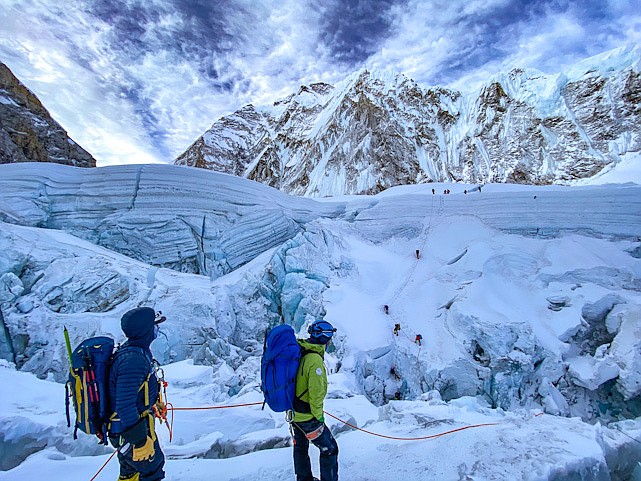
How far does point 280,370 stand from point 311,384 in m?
0.27

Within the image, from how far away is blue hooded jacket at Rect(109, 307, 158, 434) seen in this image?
91.7 inches

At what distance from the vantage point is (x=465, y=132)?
170ft

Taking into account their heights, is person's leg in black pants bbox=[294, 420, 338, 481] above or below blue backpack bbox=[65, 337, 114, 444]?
below

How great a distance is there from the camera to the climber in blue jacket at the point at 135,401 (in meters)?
2.34

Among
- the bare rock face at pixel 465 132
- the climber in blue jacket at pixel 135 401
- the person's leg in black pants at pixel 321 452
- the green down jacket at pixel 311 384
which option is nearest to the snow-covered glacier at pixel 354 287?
the person's leg in black pants at pixel 321 452

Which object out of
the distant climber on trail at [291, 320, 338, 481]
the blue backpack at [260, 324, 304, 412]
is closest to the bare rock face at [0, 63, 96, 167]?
the blue backpack at [260, 324, 304, 412]

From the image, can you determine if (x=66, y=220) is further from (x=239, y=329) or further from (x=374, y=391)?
(x=374, y=391)

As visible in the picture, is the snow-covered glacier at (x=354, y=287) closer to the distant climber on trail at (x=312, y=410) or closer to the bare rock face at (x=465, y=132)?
the distant climber on trail at (x=312, y=410)

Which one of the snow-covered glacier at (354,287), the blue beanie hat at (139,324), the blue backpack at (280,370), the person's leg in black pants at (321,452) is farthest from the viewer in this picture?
the snow-covered glacier at (354,287)

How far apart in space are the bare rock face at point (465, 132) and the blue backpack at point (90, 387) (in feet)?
149

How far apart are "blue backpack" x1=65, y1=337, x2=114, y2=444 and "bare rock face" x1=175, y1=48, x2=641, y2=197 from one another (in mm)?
45411

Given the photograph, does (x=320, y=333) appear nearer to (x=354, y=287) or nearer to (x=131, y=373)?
(x=131, y=373)

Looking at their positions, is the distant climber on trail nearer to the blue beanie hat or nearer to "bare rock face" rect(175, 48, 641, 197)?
the blue beanie hat

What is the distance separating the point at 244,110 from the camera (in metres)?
78.3
